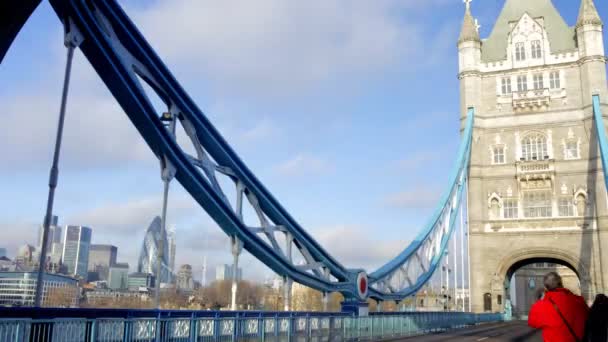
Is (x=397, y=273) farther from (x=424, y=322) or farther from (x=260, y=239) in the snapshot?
(x=260, y=239)

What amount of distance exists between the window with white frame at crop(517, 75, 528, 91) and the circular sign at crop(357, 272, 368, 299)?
2526 cm

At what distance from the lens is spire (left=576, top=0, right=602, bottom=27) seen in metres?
40.4

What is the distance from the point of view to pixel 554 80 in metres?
41.1

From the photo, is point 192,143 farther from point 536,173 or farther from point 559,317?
point 536,173

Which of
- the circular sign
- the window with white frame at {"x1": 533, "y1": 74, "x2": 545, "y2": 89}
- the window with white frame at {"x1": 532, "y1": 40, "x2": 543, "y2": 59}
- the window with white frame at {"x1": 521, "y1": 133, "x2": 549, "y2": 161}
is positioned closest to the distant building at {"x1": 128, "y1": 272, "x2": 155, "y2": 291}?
the circular sign

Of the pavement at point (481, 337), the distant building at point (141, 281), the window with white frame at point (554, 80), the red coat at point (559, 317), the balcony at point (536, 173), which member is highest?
the window with white frame at point (554, 80)

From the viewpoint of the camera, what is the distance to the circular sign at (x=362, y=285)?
21.7 m

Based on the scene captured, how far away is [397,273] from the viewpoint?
28766mm

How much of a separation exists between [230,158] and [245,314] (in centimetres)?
447

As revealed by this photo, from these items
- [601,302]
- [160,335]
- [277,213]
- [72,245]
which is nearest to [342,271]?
[277,213]

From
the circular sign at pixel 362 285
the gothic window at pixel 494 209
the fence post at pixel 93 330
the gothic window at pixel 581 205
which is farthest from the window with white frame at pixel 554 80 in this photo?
the fence post at pixel 93 330

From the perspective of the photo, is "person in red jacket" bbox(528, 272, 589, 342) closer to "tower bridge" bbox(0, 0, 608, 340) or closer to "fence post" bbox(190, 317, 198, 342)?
"fence post" bbox(190, 317, 198, 342)

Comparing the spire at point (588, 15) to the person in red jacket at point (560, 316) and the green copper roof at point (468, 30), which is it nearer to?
the green copper roof at point (468, 30)

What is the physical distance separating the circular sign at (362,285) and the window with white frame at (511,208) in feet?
69.5
